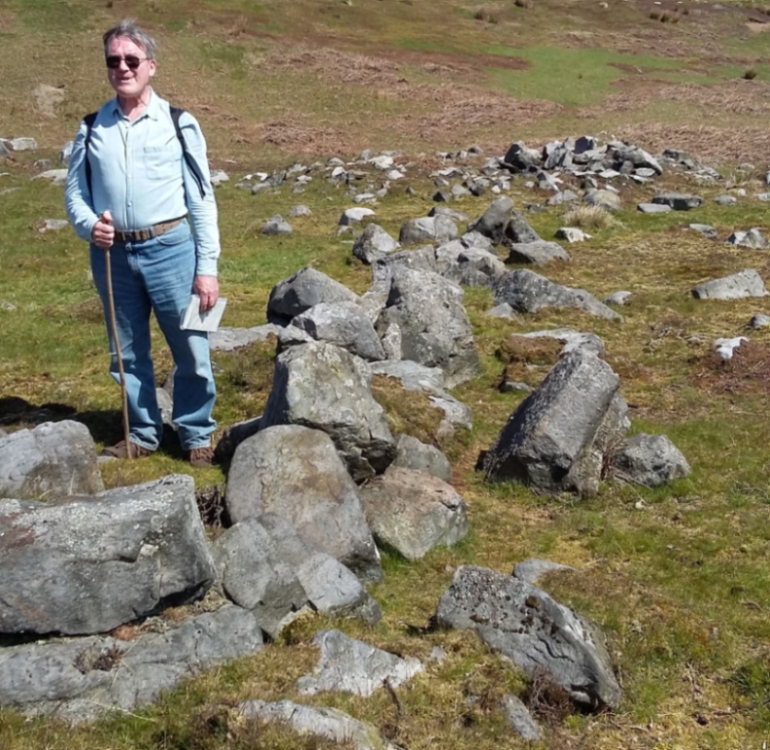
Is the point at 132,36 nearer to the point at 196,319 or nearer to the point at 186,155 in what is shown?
the point at 186,155

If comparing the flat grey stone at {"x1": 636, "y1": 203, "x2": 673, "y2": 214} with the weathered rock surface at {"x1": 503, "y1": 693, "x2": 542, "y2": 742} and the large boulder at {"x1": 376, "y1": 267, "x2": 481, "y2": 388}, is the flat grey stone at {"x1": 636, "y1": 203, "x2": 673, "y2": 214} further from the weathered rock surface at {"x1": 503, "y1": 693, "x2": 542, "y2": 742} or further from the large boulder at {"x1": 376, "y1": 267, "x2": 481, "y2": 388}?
the weathered rock surface at {"x1": 503, "y1": 693, "x2": 542, "y2": 742}

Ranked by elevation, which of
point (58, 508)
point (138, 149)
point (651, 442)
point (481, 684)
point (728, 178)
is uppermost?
point (138, 149)

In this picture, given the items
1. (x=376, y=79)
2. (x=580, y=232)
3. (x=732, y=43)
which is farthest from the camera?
(x=732, y=43)

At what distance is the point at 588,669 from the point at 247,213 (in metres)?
21.9

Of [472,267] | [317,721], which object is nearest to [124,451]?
[317,721]

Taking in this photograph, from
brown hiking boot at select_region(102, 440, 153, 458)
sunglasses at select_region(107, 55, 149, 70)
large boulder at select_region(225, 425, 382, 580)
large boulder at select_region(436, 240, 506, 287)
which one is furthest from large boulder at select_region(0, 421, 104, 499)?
large boulder at select_region(436, 240, 506, 287)

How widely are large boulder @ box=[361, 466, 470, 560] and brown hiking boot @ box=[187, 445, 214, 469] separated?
175 cm

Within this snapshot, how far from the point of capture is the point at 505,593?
21.2ft

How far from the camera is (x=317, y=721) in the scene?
4.86 meters

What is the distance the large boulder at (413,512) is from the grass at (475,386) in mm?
153

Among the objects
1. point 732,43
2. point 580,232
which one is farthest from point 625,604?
point 732,43

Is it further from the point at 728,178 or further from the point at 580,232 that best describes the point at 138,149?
the point at 728,178

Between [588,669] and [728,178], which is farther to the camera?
[728,178]

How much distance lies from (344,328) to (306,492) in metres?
5.00
